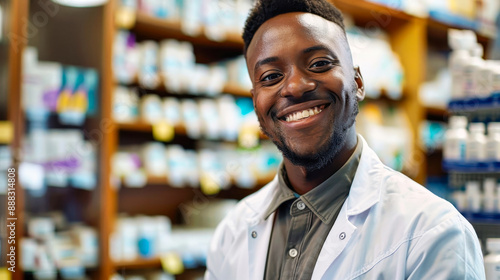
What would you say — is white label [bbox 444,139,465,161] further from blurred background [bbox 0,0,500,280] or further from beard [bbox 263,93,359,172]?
beard [bbox 263,93,359,172]

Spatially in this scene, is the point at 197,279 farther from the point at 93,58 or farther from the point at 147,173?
the point at 93,58

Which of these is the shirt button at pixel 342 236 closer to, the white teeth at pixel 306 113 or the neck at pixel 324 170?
the neck at pixel 324 170

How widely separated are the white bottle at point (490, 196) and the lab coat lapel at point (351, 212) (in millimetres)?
1555

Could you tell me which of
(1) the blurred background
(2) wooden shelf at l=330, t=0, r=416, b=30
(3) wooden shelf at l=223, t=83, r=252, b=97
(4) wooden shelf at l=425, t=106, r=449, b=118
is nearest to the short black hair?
(1) the blurred background

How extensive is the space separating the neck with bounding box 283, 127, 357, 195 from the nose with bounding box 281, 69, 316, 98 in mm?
185

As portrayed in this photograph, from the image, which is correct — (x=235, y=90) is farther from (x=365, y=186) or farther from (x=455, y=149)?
(x=365, y=186)

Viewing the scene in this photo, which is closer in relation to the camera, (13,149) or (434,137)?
(13,149)

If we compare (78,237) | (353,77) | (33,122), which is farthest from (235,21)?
(353,77)

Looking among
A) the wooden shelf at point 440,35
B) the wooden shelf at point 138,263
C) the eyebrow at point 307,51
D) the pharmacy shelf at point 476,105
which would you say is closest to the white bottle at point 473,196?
the pharmacy shelf at point 476,105

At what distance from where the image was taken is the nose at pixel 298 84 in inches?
42.6

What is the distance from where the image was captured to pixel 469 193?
8.11 ft

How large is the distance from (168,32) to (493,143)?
2.12 meters

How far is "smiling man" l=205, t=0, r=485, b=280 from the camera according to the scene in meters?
0.96

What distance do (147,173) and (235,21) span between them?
1.23m
